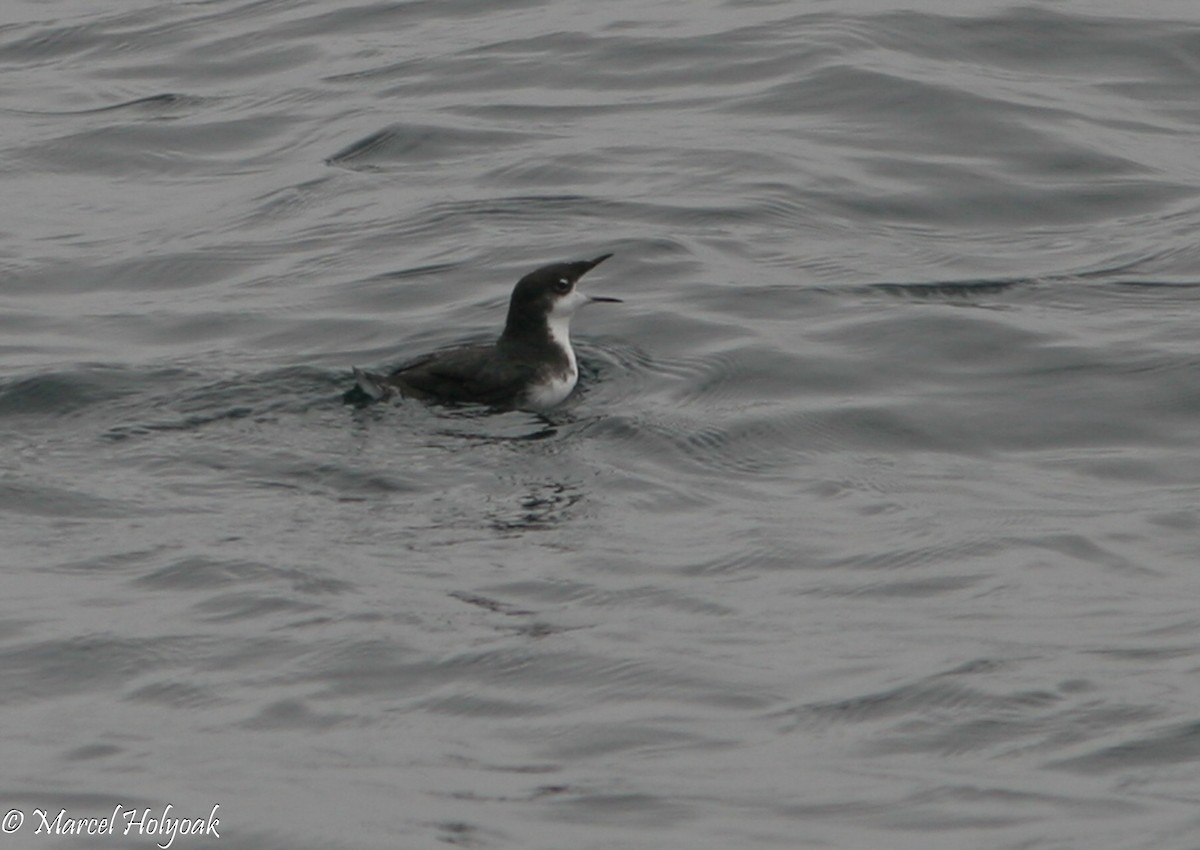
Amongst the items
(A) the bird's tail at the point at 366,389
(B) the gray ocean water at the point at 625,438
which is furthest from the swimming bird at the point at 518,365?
(B) the gray ocean water at the point at 625,438

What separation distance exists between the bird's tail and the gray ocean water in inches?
6.2

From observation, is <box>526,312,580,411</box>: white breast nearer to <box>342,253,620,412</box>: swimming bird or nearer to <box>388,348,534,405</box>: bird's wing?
<box>342,253,620,412</box>: swimming bird

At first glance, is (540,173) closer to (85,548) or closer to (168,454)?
(168,454)

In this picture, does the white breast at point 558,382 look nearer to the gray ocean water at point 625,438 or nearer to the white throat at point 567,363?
the white throat at point 567,363

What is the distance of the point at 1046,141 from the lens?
15773 mm

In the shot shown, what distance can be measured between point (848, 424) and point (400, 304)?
3338 mm

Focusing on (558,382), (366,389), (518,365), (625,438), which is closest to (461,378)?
(518,365)

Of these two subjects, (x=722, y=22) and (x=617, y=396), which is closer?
(x=617, y=396)

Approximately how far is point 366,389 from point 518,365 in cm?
83

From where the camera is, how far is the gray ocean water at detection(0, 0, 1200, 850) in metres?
7.07

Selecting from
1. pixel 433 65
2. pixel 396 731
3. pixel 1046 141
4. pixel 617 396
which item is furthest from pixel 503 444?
pixel 433 65

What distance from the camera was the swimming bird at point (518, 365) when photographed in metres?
11.0

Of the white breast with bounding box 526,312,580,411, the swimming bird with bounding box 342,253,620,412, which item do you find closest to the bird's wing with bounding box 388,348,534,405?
the swimming bird with bounding box 342,253,620,412

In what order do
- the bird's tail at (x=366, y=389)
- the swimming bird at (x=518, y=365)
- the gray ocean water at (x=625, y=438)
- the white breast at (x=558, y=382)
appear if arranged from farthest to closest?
the white breast at (x=558, y=382) → the swimming bird at (x=518, y=365) → the bird's tail at (x=366, y=389) → the gray ocean water at (x=625, y=438)
